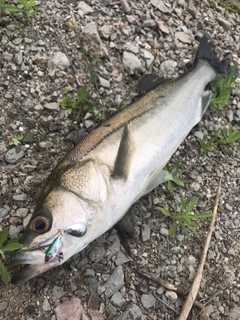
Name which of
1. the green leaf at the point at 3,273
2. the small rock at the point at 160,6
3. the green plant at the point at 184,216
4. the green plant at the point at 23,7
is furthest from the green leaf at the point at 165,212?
the small rock at the point at 160,6

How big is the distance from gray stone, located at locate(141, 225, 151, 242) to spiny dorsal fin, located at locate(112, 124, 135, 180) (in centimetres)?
61

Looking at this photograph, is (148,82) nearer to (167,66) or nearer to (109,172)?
(167,66)

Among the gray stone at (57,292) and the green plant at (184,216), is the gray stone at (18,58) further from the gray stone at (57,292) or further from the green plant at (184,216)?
the gray stone at (57,292)

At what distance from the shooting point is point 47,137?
3867 mm

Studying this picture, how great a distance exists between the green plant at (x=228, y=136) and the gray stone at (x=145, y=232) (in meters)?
1.31

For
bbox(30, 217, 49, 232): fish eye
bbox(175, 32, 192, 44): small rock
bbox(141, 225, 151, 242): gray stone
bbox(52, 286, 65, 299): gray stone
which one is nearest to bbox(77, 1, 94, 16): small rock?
bbox(175, 32, 192, 44): small rock

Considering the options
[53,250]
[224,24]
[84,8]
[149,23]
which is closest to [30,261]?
[53,250]

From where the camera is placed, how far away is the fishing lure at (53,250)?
276 centimetres

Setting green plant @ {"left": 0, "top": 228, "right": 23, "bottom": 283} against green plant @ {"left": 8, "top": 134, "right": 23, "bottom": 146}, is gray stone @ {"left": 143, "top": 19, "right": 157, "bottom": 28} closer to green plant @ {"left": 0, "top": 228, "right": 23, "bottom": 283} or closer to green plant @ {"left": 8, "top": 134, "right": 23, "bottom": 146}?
green plant @ {"left": 8, "top": 134, "right": 23, "bottom": 146}

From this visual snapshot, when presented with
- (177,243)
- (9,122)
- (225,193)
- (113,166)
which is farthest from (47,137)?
(225,193)

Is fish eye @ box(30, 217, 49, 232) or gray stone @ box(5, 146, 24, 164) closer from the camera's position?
fish eye @ box(30, 217, 49, 232)

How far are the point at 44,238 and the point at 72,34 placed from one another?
2484 millimetres

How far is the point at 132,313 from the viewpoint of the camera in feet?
10.8

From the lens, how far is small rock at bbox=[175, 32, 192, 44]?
4.95 meters
